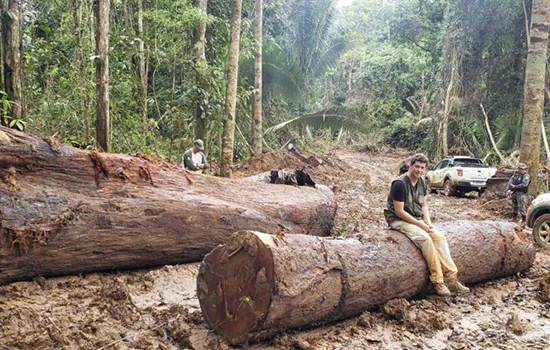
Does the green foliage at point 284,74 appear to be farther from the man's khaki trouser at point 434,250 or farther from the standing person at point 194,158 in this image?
the man's khaki trouser at point 434,250

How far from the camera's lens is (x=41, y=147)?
5879 mm

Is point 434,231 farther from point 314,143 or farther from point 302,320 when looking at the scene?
point 314,143

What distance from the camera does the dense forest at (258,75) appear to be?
1062cm

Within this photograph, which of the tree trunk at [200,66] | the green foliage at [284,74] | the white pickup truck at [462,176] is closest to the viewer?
the green foliage at [284,74]

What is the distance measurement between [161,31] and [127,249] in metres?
8.69

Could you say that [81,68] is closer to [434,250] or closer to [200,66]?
[200,66]

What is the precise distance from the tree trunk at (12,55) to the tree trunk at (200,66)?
638 cm

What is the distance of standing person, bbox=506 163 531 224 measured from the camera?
1115 cm

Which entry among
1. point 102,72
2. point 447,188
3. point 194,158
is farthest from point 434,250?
point 447,188

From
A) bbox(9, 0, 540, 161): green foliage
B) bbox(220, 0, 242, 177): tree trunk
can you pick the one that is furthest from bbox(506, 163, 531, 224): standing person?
bbox(9, 0, 540, 161): green foliage

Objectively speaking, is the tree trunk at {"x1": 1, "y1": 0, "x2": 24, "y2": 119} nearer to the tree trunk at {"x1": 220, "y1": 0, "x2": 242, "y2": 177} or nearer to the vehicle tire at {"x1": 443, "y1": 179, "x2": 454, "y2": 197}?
the tree trunk at {"x1": 220, "y1": 0, "x2": 242, "y2": 177}

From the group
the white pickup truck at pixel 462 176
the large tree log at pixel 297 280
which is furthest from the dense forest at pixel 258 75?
the large tree log at pixel 297 280

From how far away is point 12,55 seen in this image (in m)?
7.21

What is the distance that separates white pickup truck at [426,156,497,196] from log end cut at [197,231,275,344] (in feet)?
43.8
